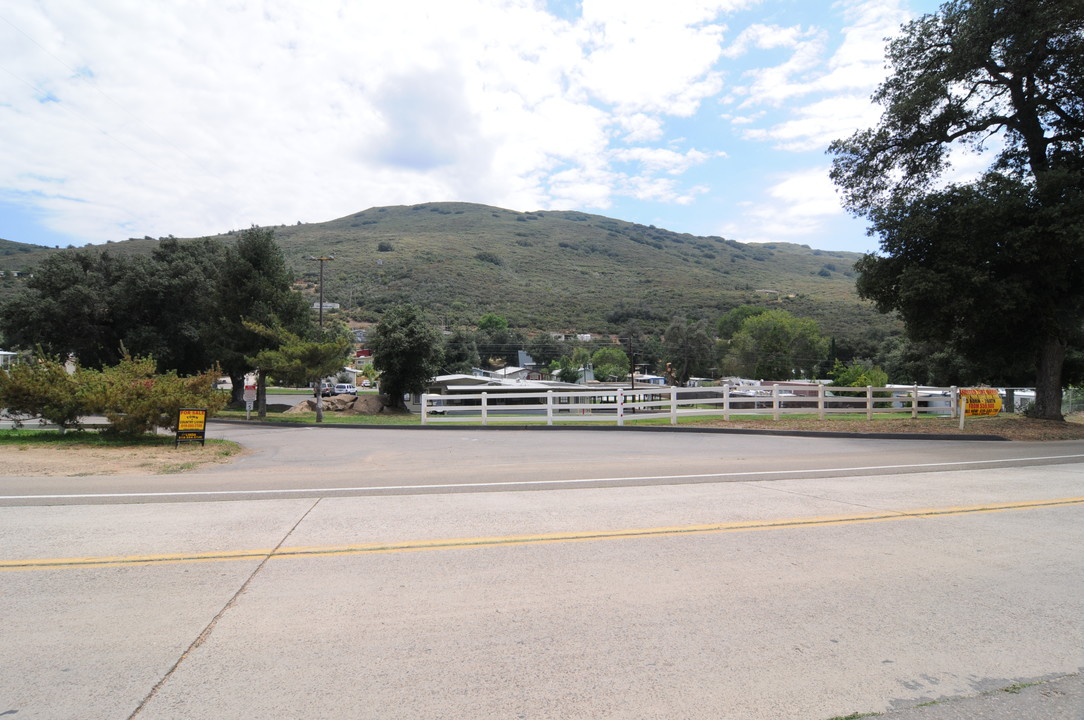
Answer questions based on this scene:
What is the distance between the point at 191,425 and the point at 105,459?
2014mm

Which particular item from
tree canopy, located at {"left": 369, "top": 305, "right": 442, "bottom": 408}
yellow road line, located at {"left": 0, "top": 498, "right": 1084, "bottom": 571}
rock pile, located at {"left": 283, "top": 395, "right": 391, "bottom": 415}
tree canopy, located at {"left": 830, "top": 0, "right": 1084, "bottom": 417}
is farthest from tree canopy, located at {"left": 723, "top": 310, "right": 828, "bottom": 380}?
yellow road line, located at {"left": 0, "top": 498, "right": 1084, "bottom": 571}

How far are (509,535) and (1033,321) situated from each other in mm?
21017

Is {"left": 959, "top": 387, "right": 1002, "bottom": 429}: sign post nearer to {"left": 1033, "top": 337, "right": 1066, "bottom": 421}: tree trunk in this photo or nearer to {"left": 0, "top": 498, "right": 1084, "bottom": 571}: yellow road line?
{"left": 1033, "top": 337, "right": 1066, "bottom": 421}: tree trunk

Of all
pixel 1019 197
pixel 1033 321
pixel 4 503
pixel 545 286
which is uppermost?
pixel 545 286

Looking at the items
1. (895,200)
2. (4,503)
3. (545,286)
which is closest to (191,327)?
(4,503)

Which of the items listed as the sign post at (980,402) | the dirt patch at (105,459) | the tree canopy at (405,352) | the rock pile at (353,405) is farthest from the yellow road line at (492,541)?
the tree canopy at (405,352)

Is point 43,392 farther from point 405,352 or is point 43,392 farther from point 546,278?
point 546,278

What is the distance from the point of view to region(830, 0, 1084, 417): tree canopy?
713 inches

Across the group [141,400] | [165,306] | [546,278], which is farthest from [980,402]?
[546,278]

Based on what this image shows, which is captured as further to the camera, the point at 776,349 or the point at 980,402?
the point at 776,349

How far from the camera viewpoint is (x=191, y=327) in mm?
39562

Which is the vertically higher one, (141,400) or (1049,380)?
(1049,380)

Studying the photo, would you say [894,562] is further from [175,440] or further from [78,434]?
[78,434]

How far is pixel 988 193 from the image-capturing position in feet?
61.7
